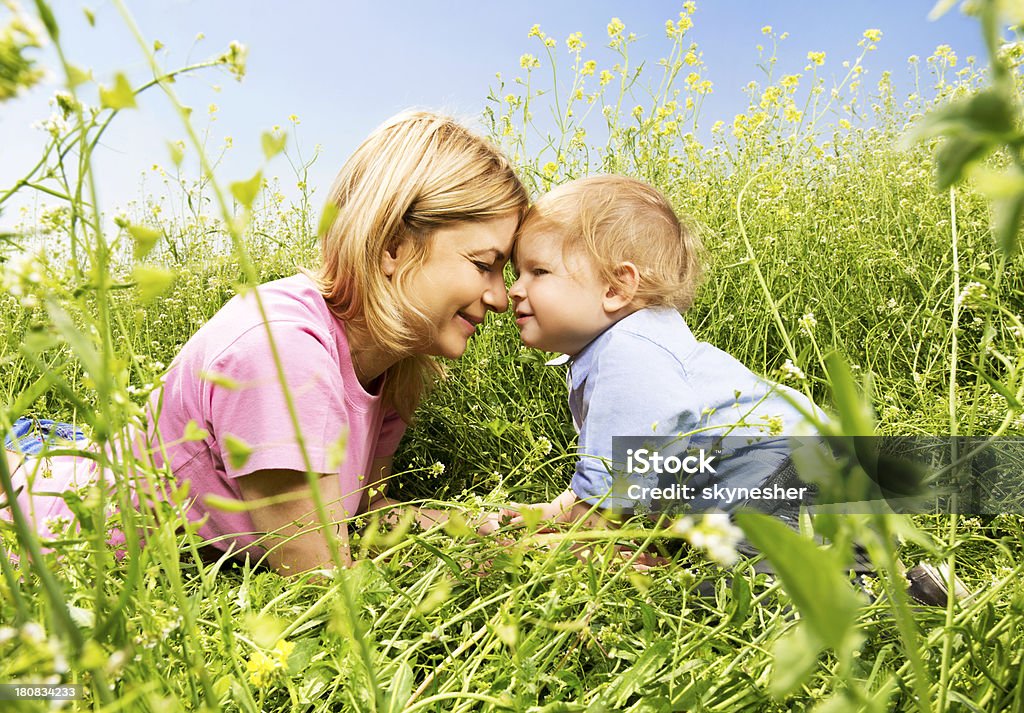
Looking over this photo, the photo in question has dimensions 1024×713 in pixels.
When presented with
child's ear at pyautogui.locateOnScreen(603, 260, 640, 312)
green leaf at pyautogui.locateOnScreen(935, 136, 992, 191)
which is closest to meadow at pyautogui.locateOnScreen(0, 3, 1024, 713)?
green leaf at pyautogui.locateOnScreen(935, 136, 992, 191)

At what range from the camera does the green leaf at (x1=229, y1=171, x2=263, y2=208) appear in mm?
340

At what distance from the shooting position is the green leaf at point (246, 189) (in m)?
0.34

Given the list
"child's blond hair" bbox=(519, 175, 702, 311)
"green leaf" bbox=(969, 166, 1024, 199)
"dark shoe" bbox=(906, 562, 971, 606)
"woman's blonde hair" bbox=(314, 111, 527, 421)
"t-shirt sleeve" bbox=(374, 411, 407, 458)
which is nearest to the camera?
"green leaf" bbox=(969, 166, 1024, 199)

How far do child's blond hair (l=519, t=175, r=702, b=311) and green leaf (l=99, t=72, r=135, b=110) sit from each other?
1.41 metres

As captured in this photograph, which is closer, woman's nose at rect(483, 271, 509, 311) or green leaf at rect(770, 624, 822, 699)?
green leaf at rect(770, 624, 822, 699)

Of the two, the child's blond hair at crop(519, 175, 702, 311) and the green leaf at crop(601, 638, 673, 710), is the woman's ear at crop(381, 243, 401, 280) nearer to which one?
the child's blond hair at crop(519, 175, 702, 311)

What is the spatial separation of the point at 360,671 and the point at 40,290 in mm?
398

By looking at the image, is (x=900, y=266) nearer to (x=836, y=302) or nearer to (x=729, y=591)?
(x=836, y=302)

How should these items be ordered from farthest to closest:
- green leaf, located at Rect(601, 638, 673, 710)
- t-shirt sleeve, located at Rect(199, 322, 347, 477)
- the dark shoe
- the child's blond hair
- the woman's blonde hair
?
the child's blond hair
the woman's blonde hair
t-shirt sleeve, located at Rect(199, 322, 347, 477)
the dark shoe
green leaf, located at Rect(601, 638, 673, 710)

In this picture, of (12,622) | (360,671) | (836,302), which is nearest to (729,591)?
(360,671)

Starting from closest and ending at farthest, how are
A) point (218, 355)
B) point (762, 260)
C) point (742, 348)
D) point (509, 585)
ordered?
1. point (509, 585)
2. point (218, 355)
3. point (742, 348)
4. point (762, 260)

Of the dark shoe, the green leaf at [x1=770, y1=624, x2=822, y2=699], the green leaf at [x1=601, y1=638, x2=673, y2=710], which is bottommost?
the dark shoe

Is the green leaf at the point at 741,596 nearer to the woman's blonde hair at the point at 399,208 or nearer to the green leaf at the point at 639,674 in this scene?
the green leaf at the point at 639,674

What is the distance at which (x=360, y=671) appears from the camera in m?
0.71
